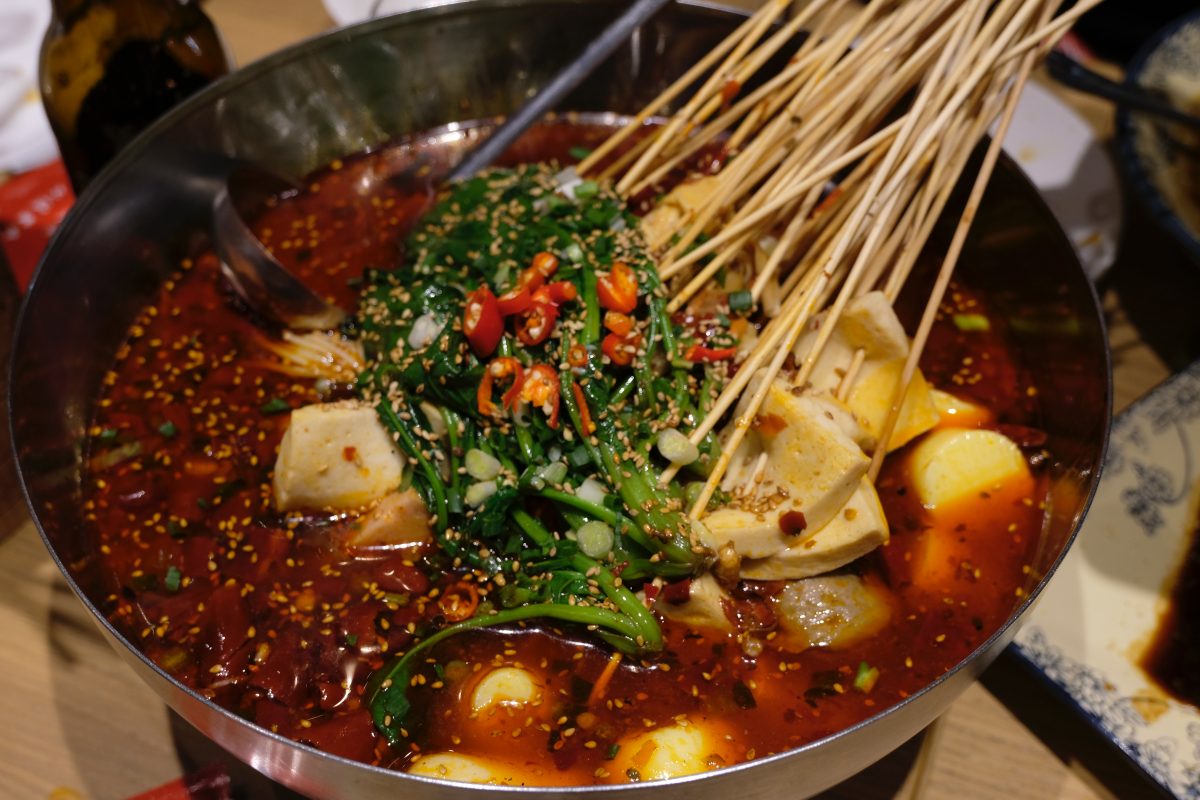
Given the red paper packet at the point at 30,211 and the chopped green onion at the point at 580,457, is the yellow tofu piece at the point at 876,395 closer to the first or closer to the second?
the chopped green onion at the point at 580,457

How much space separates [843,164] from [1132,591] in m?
1.39

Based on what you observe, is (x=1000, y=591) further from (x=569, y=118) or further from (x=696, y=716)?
(x=569, y=118)

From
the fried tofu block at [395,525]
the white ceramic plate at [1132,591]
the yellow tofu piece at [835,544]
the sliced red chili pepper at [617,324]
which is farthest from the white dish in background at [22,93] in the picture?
the white ceramic plate at [1132,591]

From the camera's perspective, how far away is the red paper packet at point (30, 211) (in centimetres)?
305

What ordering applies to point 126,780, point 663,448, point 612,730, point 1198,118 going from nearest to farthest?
point 612,730
point 663,448
point 126,780
point 1198,118

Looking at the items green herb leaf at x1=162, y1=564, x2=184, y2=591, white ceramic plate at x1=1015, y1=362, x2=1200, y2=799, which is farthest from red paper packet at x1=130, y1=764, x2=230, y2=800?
white ceramic plate at x1=1015, y1=362, x2=1200, y2=799

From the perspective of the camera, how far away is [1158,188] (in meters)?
2.90

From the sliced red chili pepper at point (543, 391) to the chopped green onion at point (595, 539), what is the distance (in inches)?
9.3

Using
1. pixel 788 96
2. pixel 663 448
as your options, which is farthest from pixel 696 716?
pixel 788 96

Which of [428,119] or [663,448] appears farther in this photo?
[428,119]

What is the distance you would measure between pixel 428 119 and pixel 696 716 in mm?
2184

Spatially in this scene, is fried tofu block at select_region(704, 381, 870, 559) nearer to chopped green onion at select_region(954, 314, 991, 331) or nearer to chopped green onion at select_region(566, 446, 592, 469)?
chopped green onion at select_region(566, 446, 592, 469)

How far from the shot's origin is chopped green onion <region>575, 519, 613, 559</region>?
1.97 meters

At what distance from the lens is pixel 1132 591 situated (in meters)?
2.44
